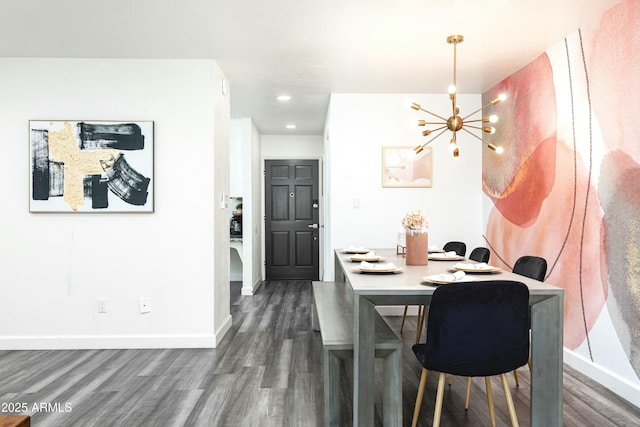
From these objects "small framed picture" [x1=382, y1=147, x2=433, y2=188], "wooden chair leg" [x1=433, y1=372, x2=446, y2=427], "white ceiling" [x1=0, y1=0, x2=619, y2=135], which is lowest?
"wooden chair leg" [x1=433, y1=372, x2=446, y2=427]

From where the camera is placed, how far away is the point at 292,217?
740 centimetres

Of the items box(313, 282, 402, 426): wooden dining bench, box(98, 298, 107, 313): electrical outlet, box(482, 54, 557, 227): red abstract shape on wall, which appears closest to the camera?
box(313, 282, 402, 426): wooden dining bench

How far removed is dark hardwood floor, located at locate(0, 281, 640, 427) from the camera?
→ 2.38 meters

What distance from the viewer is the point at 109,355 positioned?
349cm

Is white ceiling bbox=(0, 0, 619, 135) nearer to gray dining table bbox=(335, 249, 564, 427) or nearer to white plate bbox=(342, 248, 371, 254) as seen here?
white plate bbox=(342, 248, 371, 254)

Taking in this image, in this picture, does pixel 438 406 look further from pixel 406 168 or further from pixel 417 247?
pixel 406 168

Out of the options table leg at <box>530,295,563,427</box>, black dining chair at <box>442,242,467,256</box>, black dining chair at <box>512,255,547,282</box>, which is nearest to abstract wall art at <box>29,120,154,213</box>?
black dining chair at <box>442,242,467,256</box>

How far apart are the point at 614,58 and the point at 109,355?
421 cm

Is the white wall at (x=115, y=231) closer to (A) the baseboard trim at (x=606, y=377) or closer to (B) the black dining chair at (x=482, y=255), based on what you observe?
(B) the black dining chair at (x=482, y=255)

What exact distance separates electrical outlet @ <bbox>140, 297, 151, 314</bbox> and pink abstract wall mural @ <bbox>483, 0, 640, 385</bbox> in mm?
3297

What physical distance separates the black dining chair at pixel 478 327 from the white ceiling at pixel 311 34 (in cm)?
181

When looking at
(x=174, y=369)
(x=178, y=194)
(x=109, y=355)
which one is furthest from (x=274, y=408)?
A: (x=178, y=194)

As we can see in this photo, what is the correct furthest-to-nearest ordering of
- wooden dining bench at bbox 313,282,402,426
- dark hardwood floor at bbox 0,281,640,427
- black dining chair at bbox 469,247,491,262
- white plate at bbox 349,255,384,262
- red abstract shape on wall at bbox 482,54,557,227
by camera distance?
1. red abstract shape on wall at bbox 482,54,557,227
2. black dining chair at bbox 469,247,491,262
3. white plate at bbox 349,255,384,262
4. dark hardwood floor at bbox 0,281,640,427
5. wooden dining bench at bbox 313,282,402,426

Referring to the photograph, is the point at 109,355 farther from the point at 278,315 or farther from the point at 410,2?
the point at 410,2
